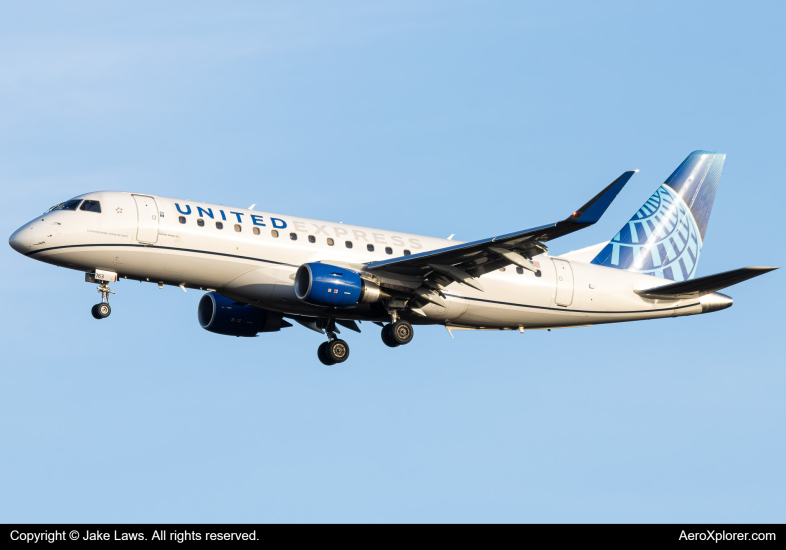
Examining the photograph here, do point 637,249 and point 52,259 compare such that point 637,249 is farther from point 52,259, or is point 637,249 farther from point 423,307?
point 52,259

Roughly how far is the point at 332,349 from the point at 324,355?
0.66 meters

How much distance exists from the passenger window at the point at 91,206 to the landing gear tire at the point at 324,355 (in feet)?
33.4

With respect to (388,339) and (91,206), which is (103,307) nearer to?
(91,206)

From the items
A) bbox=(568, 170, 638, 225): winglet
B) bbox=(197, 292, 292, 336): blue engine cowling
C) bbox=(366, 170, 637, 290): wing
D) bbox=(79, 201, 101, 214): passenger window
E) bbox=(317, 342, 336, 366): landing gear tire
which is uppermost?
bbox=(79, 201, 101, 214): passenger window

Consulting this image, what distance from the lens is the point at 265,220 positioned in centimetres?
3803

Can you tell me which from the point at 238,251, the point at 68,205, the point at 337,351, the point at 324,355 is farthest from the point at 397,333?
the point at 68,205

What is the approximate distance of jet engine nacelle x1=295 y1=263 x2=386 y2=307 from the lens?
36.2 m

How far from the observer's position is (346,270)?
37.3m

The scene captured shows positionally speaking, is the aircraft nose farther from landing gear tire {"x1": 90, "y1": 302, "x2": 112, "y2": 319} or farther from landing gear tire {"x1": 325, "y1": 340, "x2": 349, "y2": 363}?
landing gear tire {"x1": 325, "y1": 340, "x2": 349, "y2": 363}

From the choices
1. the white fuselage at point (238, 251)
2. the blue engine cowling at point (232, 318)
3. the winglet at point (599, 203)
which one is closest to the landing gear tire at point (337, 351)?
the white fuselage at point (238, 251)

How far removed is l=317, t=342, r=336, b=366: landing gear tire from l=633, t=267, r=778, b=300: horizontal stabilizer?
1284cm

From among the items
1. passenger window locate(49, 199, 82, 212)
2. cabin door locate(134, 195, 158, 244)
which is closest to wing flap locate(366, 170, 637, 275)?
cabin door locate(134, 195, 158, 244)

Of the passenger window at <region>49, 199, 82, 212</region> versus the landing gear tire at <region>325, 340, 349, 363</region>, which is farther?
the landing gear tire at <region>325, 340, 349, 363</region>

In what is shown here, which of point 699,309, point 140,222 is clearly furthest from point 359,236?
point 699,309
